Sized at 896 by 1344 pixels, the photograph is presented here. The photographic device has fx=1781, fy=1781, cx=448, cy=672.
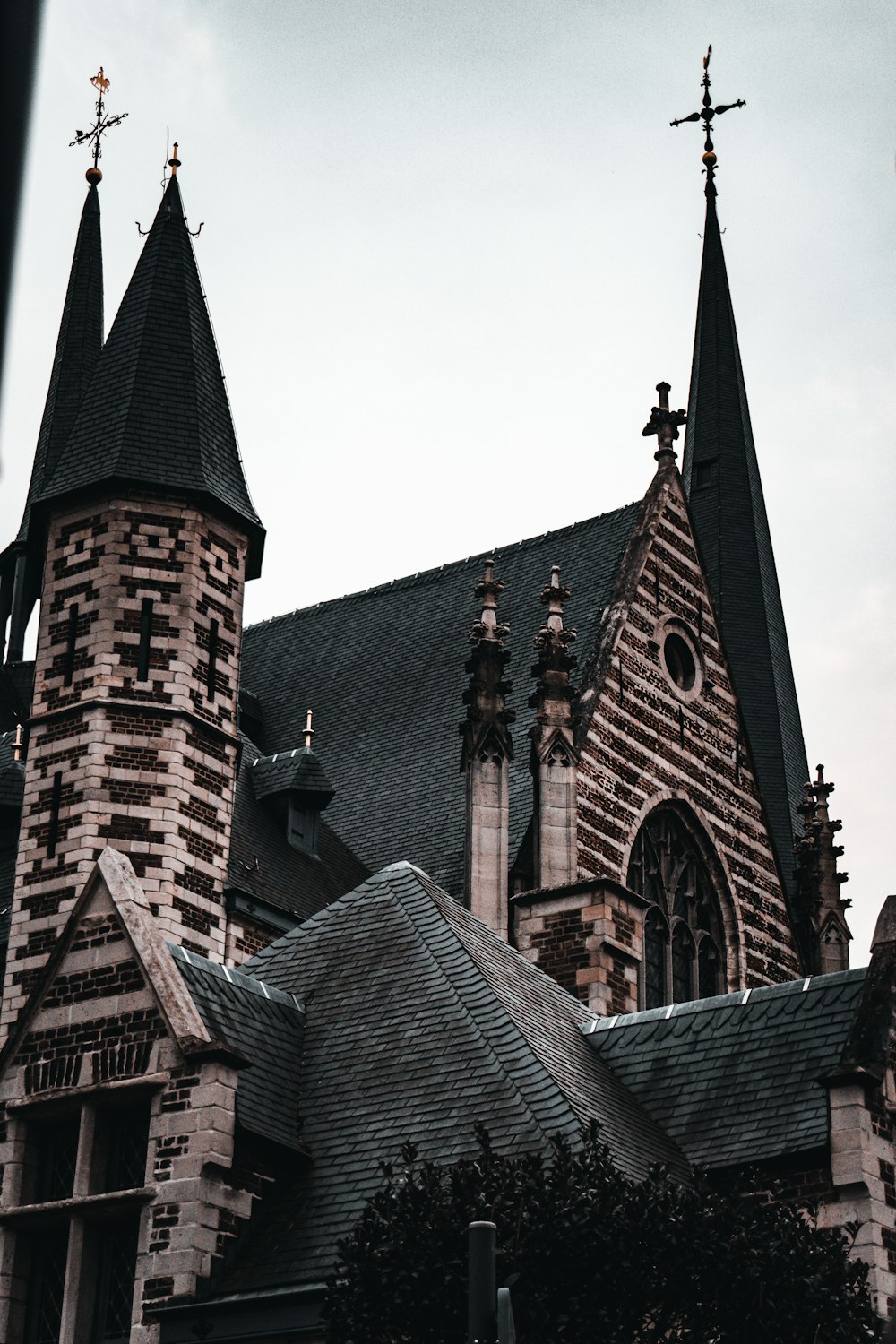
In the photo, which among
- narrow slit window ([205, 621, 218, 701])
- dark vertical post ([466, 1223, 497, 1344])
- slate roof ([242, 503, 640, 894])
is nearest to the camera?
dark vertical post ([466, 1223, 497, 1344])

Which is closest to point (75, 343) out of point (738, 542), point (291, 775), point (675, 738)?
point (738, 542)

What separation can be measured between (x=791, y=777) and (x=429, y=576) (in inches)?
359

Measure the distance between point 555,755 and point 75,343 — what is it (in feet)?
71.0

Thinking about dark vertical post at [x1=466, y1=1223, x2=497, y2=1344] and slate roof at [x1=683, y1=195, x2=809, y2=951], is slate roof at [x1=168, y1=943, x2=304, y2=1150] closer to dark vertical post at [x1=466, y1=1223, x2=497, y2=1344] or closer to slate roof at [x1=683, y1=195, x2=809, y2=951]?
dark vertical post at [x1=466, y1=1223, x2=497, y2=1344]

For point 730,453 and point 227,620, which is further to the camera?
point 730,453

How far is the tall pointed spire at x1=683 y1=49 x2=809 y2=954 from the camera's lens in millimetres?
36094

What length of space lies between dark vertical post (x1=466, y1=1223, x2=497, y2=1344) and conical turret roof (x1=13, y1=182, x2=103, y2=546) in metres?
29.5

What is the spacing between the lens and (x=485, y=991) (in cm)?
1362

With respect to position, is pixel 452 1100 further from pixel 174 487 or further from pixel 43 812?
pixel 174 487

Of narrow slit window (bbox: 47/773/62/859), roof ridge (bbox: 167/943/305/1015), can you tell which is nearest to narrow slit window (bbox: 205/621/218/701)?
narrow slit window (bbox: 47/773/62/859)

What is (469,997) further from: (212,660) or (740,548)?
(740,548)

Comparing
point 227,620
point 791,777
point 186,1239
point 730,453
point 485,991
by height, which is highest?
point 730,453

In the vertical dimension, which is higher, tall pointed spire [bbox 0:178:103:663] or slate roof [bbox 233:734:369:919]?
tall pointed spire [bbox 0:178:103:663]

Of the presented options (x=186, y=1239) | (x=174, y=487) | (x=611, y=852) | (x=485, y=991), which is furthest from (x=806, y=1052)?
(x=174, y=487)
